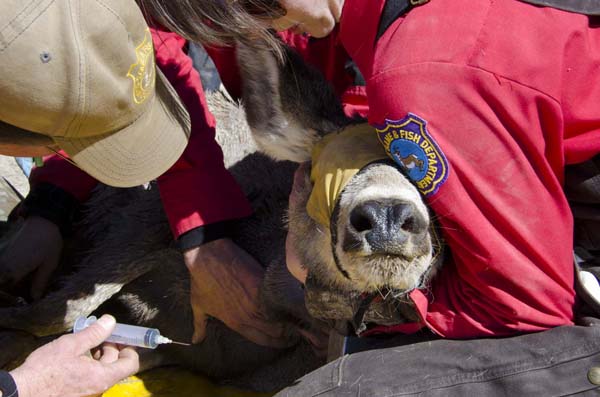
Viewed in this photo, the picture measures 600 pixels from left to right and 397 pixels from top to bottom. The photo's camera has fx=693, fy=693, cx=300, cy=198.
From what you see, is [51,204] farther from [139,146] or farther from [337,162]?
[337,162]

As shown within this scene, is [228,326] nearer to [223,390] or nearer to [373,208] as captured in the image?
[223,390]

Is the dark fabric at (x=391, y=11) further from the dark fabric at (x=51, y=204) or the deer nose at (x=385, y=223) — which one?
the dark fabric at (x=51, y=204)

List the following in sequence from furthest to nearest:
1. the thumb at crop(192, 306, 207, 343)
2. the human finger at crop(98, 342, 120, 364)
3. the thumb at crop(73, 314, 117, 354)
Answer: the thumb at crop(192, 306, 207, 343)
the human finger at crop(98, 342, 120, 364)
the thumb at crop(73, 314, 117, 354)

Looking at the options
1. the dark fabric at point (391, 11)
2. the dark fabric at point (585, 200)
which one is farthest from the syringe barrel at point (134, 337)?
the dark fabric at point (585, 200)

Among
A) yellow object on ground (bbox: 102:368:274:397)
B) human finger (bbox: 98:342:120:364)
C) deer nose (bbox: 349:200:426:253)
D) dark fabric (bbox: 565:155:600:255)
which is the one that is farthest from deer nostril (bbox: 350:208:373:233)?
yellow object on ground (bbox: 102:368:274:397)

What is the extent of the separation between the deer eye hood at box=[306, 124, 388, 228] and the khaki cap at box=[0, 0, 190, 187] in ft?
1.94

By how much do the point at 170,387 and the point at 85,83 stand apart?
192cm

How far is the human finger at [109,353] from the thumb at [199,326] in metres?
0.59

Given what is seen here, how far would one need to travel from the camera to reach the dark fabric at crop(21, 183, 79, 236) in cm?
336

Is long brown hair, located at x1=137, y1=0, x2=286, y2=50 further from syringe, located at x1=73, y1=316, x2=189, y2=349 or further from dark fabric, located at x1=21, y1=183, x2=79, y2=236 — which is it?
dark fabric, located at x1=21, y1=183, x2=79, y2=236

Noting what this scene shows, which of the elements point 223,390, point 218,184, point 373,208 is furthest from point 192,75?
point 373,208

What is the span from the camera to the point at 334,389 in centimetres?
204

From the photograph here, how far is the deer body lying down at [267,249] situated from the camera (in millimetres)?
1860

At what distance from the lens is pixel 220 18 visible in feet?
6.98
